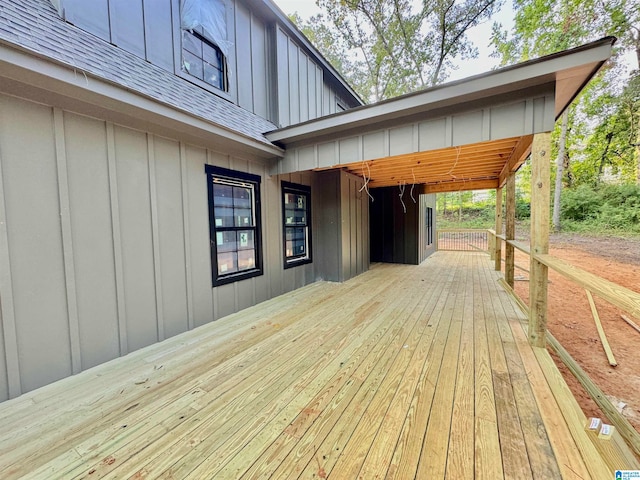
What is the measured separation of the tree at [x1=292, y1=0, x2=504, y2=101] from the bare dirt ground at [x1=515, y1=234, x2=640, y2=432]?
9.56 m

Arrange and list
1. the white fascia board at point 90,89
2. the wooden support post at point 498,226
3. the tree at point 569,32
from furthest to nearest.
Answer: the tree at point 569,32 → the wooden support post at point 498,226 → the white fascia board at point 90,89

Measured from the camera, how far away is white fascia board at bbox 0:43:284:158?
5.55 ft

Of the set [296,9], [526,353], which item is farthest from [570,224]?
[296,9]

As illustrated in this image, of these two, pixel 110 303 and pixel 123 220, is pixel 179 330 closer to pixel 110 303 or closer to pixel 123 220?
pixel 110 303

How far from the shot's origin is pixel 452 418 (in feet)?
5.25

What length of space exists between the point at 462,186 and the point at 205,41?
6621 millimetres

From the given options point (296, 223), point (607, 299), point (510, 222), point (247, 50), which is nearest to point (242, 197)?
point (296, 223)

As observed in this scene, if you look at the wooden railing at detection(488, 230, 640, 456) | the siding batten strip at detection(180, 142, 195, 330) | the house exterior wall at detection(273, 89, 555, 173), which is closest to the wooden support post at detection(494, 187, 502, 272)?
the wooden railing at detection(488, 230, 640, 456)

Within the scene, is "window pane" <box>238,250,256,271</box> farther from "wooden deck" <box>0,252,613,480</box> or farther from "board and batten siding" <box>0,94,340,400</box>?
"wooden deck" <box>0,252,613,480</box>

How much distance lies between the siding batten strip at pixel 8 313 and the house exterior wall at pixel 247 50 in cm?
202

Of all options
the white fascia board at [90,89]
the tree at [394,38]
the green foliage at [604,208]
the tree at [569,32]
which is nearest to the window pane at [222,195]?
the white fascia board at [90,89]

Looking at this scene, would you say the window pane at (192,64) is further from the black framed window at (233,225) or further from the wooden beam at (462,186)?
the wooden beam at (462,186)

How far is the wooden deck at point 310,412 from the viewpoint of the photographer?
1.30 m

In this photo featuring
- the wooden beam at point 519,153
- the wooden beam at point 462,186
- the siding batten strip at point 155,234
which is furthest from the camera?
the wooden beam at point 462,186
